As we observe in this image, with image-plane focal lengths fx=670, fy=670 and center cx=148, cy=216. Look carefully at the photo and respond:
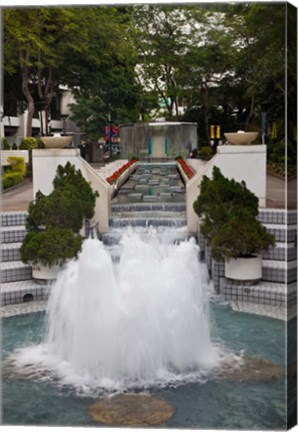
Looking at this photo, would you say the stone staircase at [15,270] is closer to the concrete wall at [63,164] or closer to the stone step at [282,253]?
the concrete wall at [63,164]

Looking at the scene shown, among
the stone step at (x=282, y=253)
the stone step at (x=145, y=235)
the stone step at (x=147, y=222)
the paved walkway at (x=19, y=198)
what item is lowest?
the stone step at (x=282, y=253)

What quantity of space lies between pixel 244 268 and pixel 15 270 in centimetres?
183

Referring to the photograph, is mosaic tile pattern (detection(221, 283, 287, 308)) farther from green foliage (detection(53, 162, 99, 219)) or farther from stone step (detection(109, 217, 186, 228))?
green foliage (detection(53, 162, 99, 219))

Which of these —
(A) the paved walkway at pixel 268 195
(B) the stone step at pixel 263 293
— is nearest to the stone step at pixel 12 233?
(A) the paved walkway at pixel 268 195

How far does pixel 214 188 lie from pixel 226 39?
1.07 metres

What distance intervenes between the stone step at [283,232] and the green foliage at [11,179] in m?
1.85

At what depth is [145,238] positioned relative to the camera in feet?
16.1

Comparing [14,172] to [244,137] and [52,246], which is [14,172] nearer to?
[52,246]

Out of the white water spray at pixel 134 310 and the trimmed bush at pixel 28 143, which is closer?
the white water spray at pixel 134 310

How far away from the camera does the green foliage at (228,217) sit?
→ 4727 millimetres

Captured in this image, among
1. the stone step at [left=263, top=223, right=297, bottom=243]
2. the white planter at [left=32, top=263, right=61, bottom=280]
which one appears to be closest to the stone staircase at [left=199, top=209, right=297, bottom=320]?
the stone step at [left=263, top=223, right=297, bottom=243]

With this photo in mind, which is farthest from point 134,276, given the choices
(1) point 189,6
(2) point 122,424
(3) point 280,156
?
(1) point 189,6

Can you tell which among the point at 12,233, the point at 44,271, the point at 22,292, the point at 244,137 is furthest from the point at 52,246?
the point at 244,137

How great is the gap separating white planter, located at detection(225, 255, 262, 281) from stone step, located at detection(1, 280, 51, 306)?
141 cm
